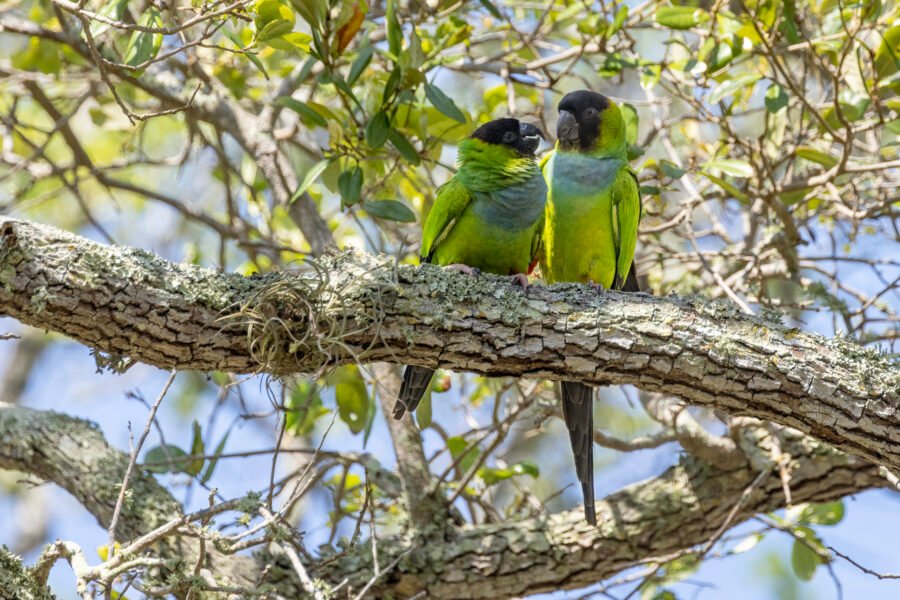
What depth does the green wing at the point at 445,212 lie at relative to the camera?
3.99 meters

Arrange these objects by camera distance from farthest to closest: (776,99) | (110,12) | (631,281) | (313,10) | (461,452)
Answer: (461,452)
(631,281)
(776,99)
(313,10)
(110,12)

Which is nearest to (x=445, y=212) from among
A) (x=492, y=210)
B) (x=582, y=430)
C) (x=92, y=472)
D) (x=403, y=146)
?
(x=492, y=210)

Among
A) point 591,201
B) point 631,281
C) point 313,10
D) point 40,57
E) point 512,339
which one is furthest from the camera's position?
point 40,57

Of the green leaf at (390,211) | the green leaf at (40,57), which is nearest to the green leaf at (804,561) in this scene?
the green leaf at (390,211)

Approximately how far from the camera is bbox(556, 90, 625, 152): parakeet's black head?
4.22 meters

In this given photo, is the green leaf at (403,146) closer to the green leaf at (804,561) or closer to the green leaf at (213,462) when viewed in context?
the green leaf at (213,462)

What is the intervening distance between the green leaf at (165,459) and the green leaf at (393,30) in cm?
205

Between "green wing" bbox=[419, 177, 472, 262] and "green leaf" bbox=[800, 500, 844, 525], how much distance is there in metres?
2.18

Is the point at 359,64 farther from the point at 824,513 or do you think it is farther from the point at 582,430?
the point at 824,513

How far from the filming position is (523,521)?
4.12 m

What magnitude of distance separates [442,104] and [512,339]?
1.33 m

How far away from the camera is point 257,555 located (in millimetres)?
3879

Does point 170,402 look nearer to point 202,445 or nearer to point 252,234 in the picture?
point 252,234

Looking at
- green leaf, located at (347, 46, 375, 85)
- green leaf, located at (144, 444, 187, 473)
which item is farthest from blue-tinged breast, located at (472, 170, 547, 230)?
green leaf, located at (144, 444, 187, 473)
